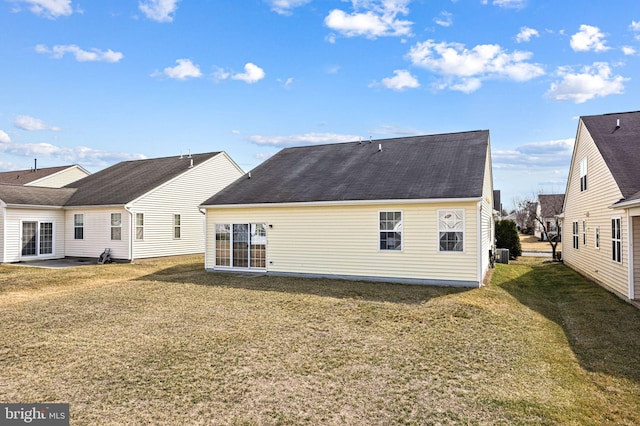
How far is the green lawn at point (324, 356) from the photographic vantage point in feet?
14.1

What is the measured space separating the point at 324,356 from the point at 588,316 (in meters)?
6.85

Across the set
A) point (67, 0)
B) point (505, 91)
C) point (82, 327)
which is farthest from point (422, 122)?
point (82, 327)

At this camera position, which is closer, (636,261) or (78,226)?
(636,261)

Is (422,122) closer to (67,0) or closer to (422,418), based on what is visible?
(67,0)

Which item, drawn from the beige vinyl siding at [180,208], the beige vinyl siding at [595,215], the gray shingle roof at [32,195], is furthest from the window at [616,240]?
the gray shingle roof at [32,195]

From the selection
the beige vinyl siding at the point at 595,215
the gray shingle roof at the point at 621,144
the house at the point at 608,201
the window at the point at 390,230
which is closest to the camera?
the house at the point at 608,201

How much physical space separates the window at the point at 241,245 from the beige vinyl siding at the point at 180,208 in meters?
6.09

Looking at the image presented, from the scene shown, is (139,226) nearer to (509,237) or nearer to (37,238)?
(37,238)

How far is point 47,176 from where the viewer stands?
29531 millimetres

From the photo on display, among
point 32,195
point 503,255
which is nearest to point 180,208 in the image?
point 32,195

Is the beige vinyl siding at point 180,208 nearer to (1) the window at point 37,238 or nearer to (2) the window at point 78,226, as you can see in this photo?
(2) the window at point 78,226

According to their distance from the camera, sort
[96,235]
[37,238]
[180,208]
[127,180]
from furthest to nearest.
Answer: [127,180]
[180,208]
[96,235]
[37,238]

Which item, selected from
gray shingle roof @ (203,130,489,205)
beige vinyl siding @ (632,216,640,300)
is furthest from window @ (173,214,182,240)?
beige vinyl siding @ (632,216,640,300)

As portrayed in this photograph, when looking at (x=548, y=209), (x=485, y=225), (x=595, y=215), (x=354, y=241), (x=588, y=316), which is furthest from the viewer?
(x=548, y=209)
